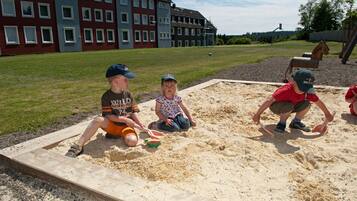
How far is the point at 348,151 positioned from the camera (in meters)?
3.74

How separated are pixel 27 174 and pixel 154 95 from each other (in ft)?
13.9

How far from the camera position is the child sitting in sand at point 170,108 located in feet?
14.9

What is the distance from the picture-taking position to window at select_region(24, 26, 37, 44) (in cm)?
3240

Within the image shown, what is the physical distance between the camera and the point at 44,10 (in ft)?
112

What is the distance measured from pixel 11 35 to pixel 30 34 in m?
2.15

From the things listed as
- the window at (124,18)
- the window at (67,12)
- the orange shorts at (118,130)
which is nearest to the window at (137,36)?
the window at (124,18)

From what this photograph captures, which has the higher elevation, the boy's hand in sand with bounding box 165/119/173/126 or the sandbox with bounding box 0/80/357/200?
the boy's hand in sand with bounding box 165/119/173/126

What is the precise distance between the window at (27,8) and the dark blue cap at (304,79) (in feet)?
112

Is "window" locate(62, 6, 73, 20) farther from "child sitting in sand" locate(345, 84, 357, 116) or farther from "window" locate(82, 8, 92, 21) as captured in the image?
"child sitting in sand" locate(345, 84, 357, 116)

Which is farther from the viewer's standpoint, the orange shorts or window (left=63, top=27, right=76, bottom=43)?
window (left=63, top=27, right=76, bottom=43)

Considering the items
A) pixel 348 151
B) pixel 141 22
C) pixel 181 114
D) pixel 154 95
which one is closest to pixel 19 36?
pixel 141 22

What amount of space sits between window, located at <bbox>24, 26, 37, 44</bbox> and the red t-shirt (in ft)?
111

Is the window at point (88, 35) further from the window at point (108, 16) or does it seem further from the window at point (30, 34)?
the window at point (30, 34)

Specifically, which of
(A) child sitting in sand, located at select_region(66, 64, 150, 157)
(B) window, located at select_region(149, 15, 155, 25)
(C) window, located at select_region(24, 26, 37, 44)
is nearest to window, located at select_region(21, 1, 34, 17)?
(C) window, located at select_region(24, 26, 37, 44)
